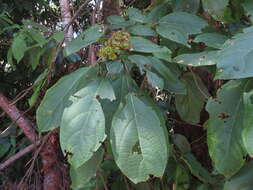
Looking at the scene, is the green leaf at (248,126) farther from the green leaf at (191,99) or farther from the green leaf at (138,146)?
the green leaf at (191,99)

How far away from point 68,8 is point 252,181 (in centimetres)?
196

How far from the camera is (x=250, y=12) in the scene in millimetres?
855

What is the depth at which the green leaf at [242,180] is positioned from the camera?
681mm

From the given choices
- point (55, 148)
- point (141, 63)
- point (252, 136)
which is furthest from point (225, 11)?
point (55, 148)

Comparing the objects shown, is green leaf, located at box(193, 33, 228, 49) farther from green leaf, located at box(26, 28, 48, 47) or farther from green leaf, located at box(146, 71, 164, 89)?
green leaf, located at box(26, 28, 48, 47)

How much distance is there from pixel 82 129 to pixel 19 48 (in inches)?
29.4

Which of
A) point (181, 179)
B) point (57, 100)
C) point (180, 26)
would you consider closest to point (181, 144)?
point (181, 179)

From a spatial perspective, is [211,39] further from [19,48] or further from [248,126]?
[19,48]

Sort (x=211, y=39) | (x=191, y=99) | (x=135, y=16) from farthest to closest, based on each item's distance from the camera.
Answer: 1. (x=191, y=99)
2. (x=135, y=16)
3. (x=211, y=39)

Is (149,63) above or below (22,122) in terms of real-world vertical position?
above

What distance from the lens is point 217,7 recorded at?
0.96 meters

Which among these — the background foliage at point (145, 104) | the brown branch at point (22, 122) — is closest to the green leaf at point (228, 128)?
the background foliage at point (145, 104)

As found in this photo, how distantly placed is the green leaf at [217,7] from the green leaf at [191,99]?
18 cm

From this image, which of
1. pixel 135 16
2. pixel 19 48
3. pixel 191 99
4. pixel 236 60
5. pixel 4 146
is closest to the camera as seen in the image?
pixel 236 60
